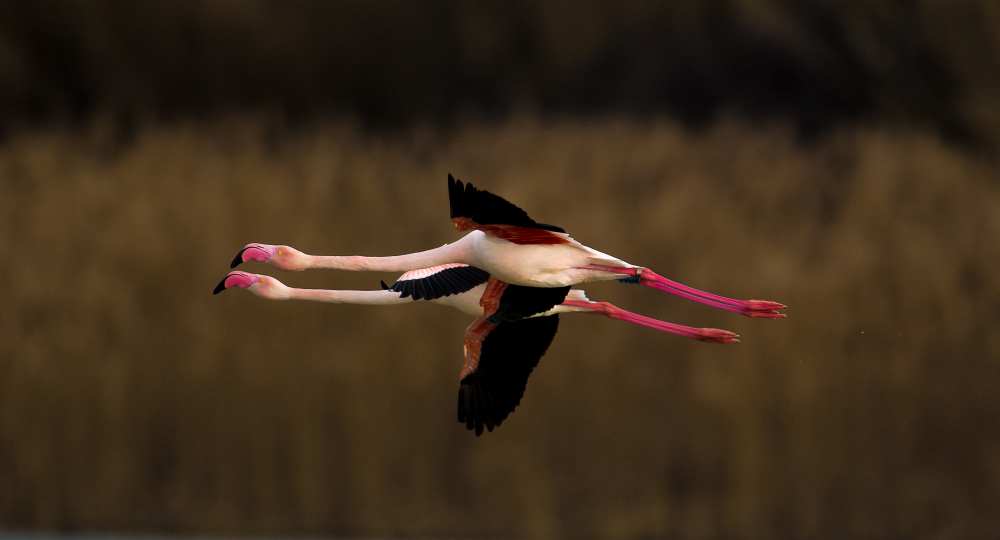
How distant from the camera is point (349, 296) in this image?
343 centimetres

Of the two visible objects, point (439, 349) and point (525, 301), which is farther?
point (439, 349)

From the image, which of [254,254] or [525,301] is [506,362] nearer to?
[525,301]

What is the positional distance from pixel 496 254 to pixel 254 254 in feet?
1.79

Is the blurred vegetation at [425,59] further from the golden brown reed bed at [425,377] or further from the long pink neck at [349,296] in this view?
the long pink neck at [349,296]

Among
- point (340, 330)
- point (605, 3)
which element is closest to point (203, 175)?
point (340, 330)

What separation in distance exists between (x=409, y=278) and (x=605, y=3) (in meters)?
13.6

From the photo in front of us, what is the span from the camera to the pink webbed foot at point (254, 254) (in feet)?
10.2

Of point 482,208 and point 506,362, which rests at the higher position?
point 482,208

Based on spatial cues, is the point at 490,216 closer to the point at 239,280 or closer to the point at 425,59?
the point at 239,280

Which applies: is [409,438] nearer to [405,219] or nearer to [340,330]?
[340,330]

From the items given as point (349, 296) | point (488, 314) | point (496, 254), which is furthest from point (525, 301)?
point (349, 296)

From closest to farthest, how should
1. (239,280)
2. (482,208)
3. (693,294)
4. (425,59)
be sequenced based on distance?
(482,208) < (239,280) < (693,294) < (425,59)

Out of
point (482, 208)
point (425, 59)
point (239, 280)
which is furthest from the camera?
point (425, 59)

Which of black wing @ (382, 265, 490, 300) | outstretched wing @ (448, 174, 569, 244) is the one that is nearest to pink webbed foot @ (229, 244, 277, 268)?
black wing @ (382, 265, 490, 300)
